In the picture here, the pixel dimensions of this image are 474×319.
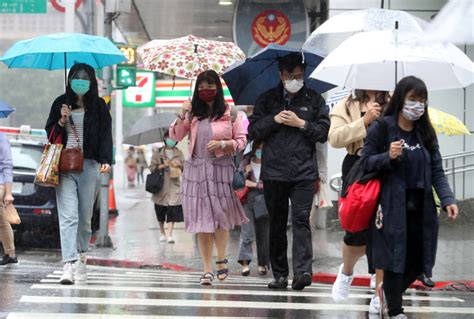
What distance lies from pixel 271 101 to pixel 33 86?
2022 cm

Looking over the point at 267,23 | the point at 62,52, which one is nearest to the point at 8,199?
the point at 62,52

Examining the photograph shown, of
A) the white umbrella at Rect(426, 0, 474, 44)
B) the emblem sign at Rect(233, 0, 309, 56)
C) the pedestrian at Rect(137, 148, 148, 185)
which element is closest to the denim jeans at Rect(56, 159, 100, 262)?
the white umbrella at Rect(426, 0, 474, 44)

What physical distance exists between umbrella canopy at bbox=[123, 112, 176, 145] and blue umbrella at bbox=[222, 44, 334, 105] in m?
5.98

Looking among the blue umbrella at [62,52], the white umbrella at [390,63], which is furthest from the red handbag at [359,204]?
the blue umbrella at [62,52]

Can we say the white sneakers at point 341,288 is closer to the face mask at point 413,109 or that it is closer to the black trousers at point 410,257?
the black trousers at point 410,257

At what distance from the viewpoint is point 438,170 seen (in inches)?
270

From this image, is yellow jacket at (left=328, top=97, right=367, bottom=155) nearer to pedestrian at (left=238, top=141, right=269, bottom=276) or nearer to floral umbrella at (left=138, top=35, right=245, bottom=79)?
floral umbrella at (left=138, top=35, right=245, bottom=79)

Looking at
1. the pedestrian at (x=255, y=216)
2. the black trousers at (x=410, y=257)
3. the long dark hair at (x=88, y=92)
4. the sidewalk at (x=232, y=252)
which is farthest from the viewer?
the sidewalk at (x=232, y=252)

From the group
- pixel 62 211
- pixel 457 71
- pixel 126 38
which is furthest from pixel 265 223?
pixel 126 38

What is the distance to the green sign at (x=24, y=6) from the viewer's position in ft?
68.9

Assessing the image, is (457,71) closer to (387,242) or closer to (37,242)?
(387,242)

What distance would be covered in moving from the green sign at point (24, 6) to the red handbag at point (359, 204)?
15273 mm

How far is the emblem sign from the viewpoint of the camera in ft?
56.1

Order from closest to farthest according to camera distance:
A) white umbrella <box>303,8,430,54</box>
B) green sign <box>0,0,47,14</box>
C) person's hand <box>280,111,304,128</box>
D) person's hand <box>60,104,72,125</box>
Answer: white umbrella <box>303,8,430,54</box>
person's hand <box>280,111,304,128</box>
person's hand <box>60,104,72,125</box>
green sign <box>0,0,47,14</box>
